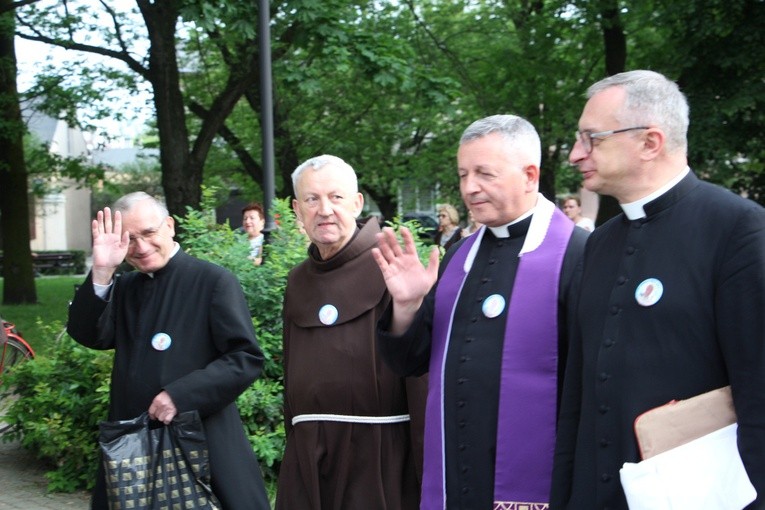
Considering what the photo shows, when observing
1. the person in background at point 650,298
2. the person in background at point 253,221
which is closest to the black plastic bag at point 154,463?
the person in background at point 650,298

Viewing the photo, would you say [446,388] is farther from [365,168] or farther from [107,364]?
[365,168]

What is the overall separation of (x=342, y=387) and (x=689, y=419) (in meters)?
1.84

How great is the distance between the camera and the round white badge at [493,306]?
130 inches

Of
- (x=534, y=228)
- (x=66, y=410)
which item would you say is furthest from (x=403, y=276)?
(x=66, y=410)

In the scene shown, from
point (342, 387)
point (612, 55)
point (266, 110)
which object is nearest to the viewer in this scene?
point (342, 387)

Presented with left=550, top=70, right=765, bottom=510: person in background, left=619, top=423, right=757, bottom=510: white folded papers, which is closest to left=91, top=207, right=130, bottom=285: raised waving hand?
left=550, top=70, right=765, bottom=510: person in background

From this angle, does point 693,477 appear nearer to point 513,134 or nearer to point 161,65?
point 513,134

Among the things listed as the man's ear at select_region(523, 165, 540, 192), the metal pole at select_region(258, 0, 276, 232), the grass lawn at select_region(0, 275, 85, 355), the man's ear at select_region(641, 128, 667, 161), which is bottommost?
the grass lawn at select_region(0, 275, 85, 355)

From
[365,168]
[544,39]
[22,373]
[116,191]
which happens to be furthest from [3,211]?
[22,373]

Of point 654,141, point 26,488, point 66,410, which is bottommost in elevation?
point 26,488

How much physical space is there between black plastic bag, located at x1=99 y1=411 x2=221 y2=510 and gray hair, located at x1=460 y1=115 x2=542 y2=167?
5.75 ft

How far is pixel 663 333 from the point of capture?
2.60 meters

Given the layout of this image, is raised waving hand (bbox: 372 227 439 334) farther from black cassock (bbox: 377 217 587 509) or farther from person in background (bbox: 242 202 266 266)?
person in background (bbox: 242 202 266 266)

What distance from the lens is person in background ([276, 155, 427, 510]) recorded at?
13.4 feet
